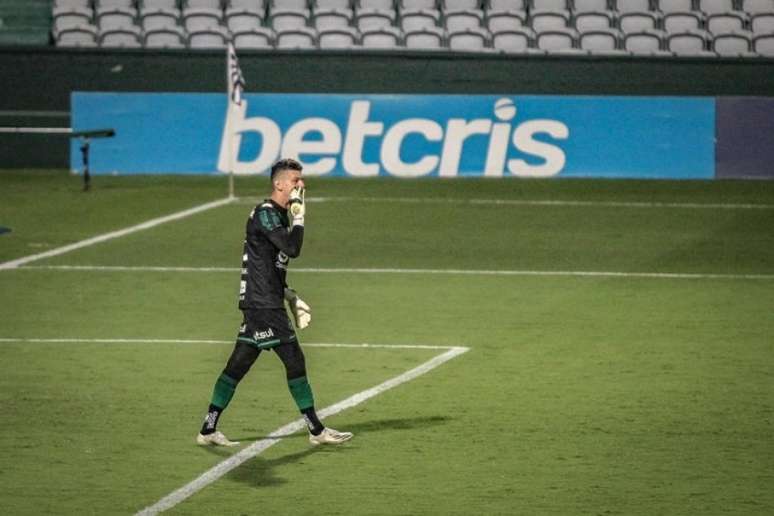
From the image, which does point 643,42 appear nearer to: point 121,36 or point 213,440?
point 121,36

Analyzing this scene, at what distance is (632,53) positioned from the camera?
29.4m

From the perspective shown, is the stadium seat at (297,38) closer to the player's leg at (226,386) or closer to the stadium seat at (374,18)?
the stadium seat at (374,18)

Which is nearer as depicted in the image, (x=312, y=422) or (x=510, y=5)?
(x=312, y=422)

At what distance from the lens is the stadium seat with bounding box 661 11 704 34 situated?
3045 cm

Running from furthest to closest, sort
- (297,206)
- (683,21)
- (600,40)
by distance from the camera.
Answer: (683,21)
(600,40)
(297,206)

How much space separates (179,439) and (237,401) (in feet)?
4.22

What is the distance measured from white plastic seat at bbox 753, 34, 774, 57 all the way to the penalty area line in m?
17.6

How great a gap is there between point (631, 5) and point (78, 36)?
9.99m

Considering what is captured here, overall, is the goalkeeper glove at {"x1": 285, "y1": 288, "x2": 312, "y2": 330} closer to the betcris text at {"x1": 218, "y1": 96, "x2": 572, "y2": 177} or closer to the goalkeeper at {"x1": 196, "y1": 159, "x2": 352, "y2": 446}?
the goalkeeper at {"x1": 196, "y1": 159, "x2": 352, "y2": 446}

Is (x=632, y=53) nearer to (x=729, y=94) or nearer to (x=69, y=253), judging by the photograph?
(x=729, y=94)

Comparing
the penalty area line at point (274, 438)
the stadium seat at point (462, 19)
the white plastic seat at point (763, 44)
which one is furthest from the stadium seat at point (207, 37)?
the penalty area line at point (274, 438)

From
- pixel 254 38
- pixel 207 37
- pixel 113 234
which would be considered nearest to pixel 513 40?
pixel 254 38

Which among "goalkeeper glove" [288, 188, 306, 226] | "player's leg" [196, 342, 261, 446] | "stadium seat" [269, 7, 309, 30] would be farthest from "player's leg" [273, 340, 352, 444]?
"stadium seat" [269, 7, 309, 30]

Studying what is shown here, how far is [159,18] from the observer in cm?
3095
